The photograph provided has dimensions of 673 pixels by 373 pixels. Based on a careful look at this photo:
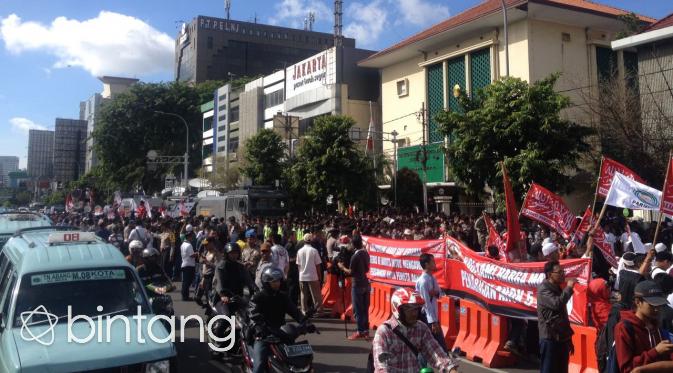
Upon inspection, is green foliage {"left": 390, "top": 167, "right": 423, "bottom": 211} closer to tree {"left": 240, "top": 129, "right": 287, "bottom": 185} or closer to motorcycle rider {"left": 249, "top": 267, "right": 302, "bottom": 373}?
tree {"left": 240, "top": 129, "right": 287, "bottom": 185}

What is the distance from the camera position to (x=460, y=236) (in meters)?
14.5

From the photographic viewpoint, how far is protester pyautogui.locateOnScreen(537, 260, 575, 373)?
573cm

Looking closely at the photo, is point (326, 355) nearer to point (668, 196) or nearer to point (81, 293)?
point (81, 293)

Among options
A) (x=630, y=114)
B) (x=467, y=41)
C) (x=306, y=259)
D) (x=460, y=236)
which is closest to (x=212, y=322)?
(x=306, y=259)

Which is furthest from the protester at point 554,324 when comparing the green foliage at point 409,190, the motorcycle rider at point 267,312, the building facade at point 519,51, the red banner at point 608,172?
the green foliage at point 409,190

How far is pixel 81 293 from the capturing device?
5.86m

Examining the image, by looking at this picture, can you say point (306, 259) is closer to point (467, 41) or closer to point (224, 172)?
point (467, 41)

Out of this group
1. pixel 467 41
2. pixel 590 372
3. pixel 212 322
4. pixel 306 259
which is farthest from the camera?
pixel 467 41

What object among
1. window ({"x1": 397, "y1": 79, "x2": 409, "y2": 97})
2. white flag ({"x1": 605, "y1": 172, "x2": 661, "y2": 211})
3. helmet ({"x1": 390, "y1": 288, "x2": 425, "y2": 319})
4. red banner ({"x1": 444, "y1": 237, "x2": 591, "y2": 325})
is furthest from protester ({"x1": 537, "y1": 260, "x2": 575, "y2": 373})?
window ({"x1": 397, "y1": 79, "x2": 409, "y2": 97})

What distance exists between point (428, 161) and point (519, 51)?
7931mm

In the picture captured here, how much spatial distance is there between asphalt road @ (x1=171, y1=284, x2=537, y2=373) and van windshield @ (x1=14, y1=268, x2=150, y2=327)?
203 centimetres

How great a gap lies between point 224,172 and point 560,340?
42.1 metres

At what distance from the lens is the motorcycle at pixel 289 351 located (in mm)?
5719

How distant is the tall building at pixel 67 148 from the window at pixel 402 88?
8885cm
